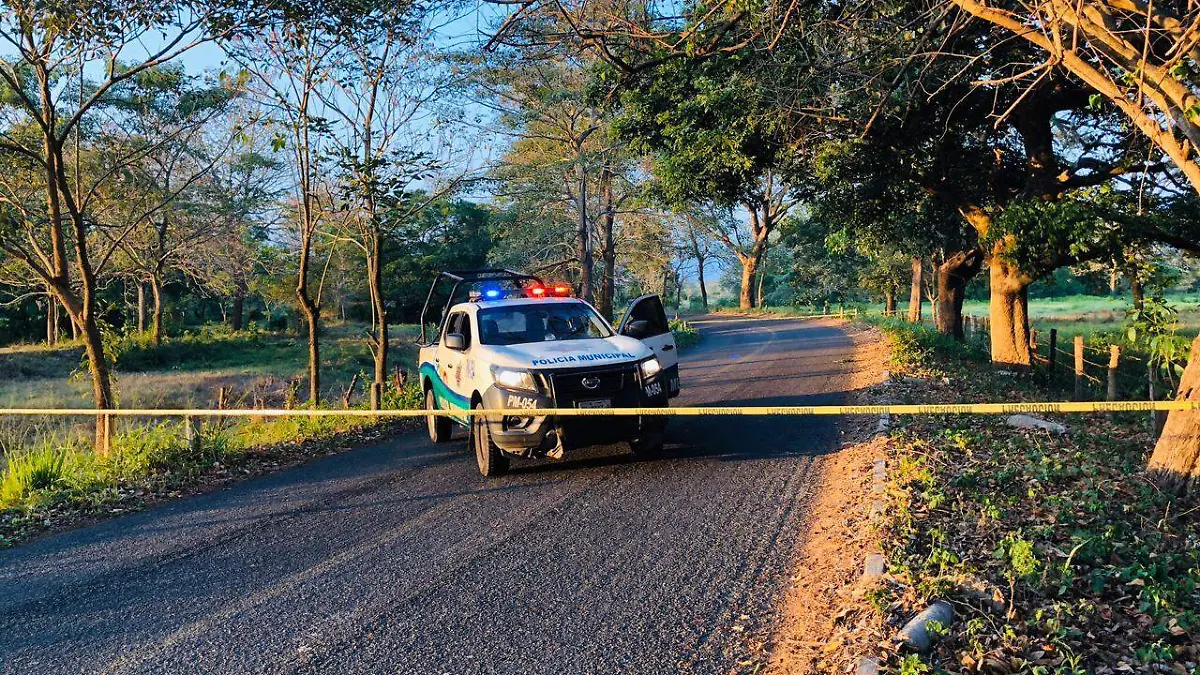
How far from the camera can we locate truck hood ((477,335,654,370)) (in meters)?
7.48

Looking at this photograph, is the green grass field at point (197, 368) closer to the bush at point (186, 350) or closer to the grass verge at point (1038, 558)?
the bush at point (186, 350)

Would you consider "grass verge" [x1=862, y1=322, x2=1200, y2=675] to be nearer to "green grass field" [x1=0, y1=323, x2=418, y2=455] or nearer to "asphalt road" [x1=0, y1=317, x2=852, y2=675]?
"asphalt road" [x1=0, y1=317, x2=852, y2=675]

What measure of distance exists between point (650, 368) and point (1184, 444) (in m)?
4.43

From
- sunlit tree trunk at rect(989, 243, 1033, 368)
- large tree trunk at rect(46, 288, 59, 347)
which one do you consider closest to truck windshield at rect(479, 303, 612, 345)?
sunlit tree trunk at rect(989, 243, 1033, 368)

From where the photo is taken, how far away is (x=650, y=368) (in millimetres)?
7891

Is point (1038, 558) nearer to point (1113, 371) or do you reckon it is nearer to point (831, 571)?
point (831, 571)

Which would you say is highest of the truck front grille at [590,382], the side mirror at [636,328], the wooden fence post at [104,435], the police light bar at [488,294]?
the police light bar at [488,294]

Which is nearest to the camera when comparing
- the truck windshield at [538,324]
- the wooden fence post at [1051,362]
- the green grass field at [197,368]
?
the truck windshield at [538,324]

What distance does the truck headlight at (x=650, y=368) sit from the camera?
7836mm

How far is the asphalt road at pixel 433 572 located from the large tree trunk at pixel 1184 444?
109 inches

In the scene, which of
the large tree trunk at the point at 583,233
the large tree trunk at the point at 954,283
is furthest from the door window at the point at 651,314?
the large tree trunk at the point at 583,233

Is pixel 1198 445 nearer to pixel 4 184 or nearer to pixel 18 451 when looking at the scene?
pixel 18 451

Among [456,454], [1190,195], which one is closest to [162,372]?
[456,454]

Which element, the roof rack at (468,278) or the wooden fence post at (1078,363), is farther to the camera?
the wooden fence post at (1078,363)
